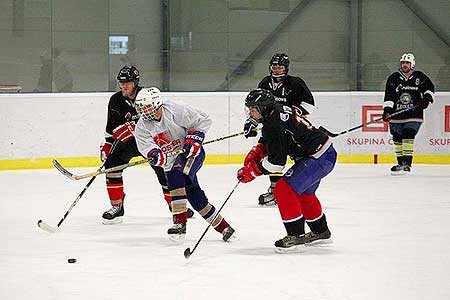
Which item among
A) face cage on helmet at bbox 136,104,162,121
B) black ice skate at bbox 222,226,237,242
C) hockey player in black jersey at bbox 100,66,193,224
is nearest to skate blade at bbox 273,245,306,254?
black ice skate at bbox 222,226,237,242

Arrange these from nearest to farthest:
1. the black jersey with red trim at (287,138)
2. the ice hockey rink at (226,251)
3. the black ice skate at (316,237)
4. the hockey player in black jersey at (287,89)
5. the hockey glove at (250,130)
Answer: the ice hockey rink at (226,251)
the black jersey with red trim at (287,138)
the black ice skate at (316,237)
the hockey glove at (250,130)
the hockey player in black jersey at (287,89)

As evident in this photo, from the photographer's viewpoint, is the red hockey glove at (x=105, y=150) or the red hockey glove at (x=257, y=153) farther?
the red hockey glove at (x=105, y=150)

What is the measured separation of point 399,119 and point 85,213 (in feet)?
12.5

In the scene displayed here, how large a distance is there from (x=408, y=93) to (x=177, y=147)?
447cm

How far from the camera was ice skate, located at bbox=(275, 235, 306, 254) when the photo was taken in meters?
5.09

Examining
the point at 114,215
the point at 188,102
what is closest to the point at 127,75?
the point at 114,215

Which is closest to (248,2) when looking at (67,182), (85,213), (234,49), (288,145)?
(234,49)

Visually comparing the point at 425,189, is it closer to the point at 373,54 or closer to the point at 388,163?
the point at 388,163

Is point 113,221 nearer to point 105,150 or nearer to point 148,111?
point 105,150

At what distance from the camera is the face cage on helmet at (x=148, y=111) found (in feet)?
17.2

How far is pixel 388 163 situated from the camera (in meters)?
10.1

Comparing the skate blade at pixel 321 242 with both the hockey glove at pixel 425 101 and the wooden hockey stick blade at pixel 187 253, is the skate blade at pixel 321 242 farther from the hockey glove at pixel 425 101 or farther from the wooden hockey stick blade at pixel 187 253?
the hockey glove at pixel 425 101

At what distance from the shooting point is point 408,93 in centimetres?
939

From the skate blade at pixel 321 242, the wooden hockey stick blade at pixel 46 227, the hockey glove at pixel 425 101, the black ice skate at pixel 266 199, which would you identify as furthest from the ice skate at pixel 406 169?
A: the wooden hockey stick blade at pixel 46 227
